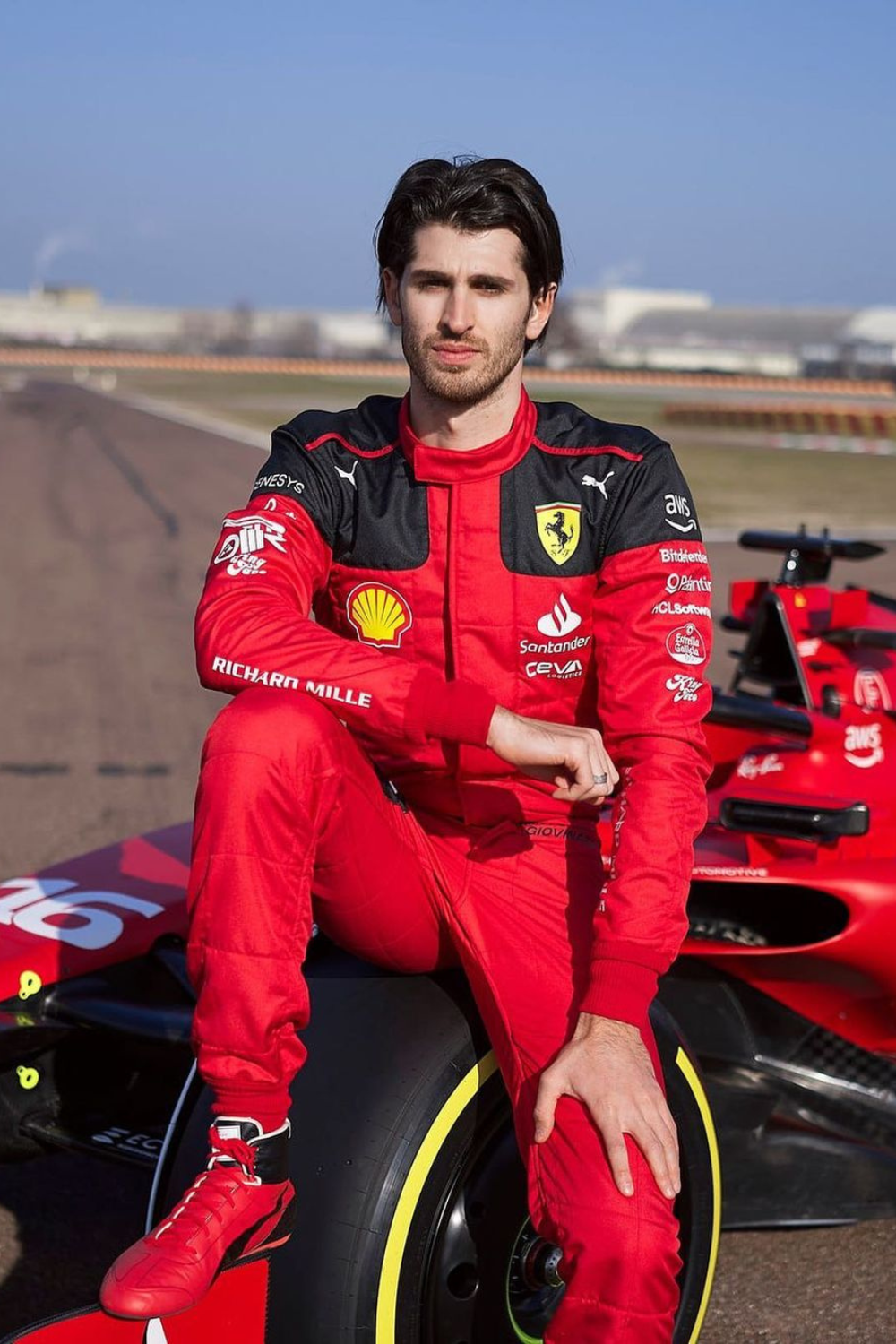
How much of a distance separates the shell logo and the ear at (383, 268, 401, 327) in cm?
50

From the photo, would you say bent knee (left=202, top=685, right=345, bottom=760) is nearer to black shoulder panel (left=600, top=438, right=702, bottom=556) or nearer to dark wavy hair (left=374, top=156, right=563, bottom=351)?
black shoulder panel (left=600, top=438, right=702, bottom=556)

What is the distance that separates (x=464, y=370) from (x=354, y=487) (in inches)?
12.2

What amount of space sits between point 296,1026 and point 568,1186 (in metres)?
0.46

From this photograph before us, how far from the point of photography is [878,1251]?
3.17m

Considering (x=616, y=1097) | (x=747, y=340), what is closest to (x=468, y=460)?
(x=616, y=1097)

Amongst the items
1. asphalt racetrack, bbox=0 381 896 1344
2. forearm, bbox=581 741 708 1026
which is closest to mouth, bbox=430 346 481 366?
forearm, bbox=581 741 708 1026

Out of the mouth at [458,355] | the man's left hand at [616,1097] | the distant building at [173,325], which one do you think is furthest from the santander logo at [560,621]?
the distant building at [173,325]

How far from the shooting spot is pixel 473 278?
8.86 ft

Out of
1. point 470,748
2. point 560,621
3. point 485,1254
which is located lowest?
→ point 485,1254

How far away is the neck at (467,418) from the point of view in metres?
2.74

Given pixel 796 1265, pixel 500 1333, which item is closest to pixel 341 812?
pixel 500 1333

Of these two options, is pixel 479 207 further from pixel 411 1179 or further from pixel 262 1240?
pixel 262 1240

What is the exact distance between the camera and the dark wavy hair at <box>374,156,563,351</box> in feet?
8.80

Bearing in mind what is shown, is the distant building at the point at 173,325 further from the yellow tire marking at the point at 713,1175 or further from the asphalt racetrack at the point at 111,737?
the yellow tire marking at the point at 713,1175
